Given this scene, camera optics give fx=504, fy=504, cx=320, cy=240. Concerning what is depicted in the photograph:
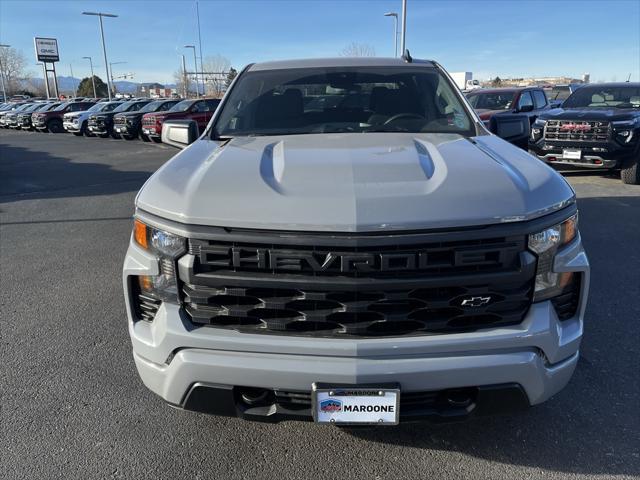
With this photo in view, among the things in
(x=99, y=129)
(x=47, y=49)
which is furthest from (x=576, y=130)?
(x=47, y=49)

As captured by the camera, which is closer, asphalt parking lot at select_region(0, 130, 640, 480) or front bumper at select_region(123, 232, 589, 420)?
front bumper at select_region(123, 232, 589, 420)

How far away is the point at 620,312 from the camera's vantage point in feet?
12.9

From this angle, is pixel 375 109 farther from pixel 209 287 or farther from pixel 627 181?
pixel 627 181

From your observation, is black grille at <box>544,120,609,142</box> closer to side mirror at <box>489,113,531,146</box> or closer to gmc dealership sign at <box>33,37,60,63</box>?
side mirror at <box>489,113,531,146</box>

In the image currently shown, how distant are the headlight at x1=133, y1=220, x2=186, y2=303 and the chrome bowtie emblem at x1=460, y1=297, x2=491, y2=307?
3.79 feet

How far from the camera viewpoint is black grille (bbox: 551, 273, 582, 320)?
216cm

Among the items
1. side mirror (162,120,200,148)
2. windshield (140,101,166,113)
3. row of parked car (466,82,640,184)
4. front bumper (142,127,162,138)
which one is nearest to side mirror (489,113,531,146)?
side mirror (162,120,200,148)

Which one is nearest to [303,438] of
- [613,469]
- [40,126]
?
[613,469]

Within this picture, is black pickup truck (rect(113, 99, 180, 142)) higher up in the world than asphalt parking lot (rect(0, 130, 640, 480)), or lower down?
higher up

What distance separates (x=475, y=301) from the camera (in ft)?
6.61

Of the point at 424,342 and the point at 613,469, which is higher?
the point at 424,342

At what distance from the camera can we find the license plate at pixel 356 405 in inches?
77.4

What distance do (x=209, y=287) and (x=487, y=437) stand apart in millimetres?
1647

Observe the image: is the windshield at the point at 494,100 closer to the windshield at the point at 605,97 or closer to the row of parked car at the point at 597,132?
the windshield at the point at 605,97
